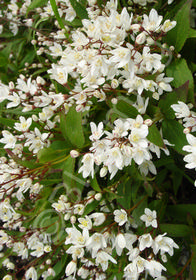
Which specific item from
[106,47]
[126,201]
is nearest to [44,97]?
[106,47]

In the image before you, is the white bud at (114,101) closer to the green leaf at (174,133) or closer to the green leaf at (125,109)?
the green leaf at (125,109)

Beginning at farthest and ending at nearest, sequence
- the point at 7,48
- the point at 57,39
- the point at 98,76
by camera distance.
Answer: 1. the point at 7,48
2. the point at 57,39
3. the point at 98,76

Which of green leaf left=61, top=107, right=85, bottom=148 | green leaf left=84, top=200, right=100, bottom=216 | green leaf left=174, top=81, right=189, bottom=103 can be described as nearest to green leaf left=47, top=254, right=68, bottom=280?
green leaf left=84, top=200, right=100, bottom=216

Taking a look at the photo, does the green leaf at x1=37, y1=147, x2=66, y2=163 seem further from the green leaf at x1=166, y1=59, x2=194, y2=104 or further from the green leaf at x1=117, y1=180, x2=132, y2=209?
the green leaf at x1=166, y1=59, x2=194, y2=104

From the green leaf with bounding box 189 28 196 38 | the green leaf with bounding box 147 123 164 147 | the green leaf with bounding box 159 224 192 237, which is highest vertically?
the green leaf with bounding box 189 28 196 38

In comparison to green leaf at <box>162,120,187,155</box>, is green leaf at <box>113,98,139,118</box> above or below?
above

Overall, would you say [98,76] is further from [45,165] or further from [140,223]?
[140,223]

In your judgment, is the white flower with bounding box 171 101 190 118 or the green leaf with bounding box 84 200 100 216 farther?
the green leaf with bounding box 84 200 100 216
